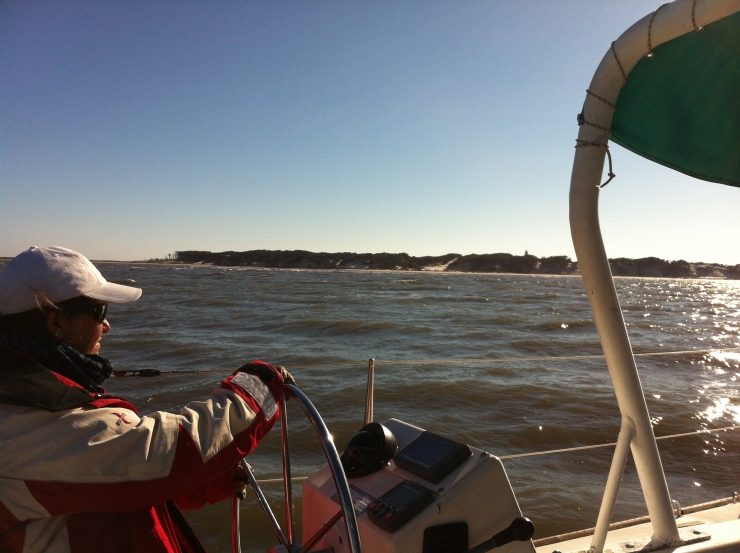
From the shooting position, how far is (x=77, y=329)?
120 centimetres

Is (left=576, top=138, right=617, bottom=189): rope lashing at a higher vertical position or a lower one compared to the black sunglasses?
higher

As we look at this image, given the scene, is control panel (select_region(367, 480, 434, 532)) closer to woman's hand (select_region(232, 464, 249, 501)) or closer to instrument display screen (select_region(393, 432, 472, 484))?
instrument display screen (select_region(393, 432, 472, 484))

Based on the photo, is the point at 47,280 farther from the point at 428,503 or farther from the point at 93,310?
the point at 428,503

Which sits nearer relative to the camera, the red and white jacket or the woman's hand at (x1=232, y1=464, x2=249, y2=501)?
the red and white jacket

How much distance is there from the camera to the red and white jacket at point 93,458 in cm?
97

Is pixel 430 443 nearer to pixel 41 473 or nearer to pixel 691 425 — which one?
pixel 41 473

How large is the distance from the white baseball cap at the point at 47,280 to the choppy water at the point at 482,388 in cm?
149

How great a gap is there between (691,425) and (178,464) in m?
7.01

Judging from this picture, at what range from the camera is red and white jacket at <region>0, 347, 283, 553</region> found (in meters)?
0.97

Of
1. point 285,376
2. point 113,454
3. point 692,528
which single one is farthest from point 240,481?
point 692,528

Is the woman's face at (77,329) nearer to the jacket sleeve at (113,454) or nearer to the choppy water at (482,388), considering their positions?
the jacket sleeve at (113,454)

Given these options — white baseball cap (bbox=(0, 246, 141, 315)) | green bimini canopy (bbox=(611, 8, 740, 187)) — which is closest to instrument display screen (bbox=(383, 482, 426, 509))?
white baseball cap (bbox=(0, 246, 141, 315))

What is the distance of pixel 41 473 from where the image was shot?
972mm

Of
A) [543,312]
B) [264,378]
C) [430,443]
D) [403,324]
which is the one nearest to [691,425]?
[430,443]
